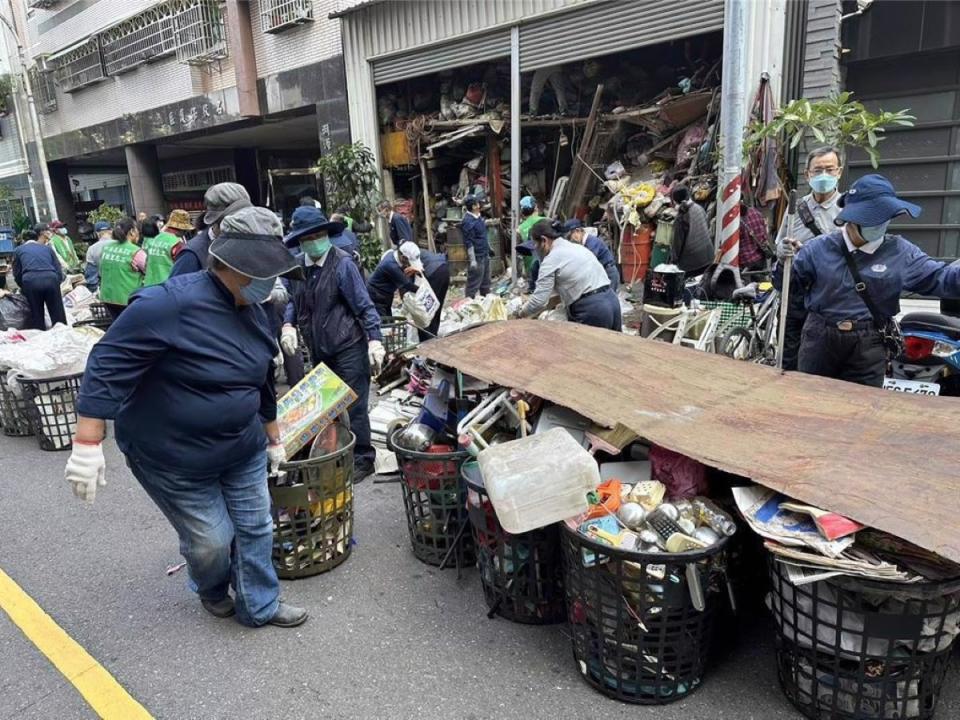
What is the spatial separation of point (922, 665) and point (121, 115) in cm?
2100

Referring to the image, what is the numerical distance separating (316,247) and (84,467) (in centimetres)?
219

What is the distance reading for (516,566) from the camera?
283 cm

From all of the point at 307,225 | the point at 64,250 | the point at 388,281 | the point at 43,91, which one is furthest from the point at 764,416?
the point at 43,91

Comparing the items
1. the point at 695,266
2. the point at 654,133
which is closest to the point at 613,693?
the point at 695,266

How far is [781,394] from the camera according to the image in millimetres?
3006

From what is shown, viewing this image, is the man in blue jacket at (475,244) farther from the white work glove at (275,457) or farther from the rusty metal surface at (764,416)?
the white work glove at (275,457)

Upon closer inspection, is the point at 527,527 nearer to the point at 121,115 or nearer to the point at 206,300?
the point at 206,300

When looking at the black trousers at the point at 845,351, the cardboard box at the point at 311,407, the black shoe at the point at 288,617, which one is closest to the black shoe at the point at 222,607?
the black shoe at the point at 288,617

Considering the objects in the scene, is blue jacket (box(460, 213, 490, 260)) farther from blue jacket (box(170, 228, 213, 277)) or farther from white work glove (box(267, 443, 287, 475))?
white work glove (box(267, 443, 287, 475))

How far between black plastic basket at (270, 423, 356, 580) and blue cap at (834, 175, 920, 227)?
2.80 meters

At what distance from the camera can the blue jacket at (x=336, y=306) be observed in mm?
4383

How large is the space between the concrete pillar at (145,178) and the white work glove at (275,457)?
17.7m

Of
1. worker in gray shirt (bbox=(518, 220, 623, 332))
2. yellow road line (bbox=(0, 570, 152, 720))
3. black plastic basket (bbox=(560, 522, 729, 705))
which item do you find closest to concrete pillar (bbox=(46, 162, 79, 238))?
worker in gray shirt (bbox=(518, 220, 623, 332))

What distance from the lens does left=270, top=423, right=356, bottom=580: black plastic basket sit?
326 centimetres
